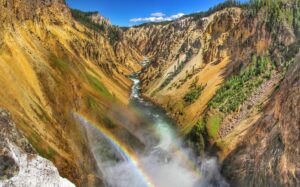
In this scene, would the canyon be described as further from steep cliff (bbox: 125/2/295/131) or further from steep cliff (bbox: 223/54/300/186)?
steep cliff (bbox: 125/2/295/131)

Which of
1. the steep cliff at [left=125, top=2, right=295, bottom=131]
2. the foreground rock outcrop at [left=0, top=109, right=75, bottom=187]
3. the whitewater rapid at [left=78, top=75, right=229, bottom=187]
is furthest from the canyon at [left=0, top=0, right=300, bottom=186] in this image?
the steep cliff at [left=125, top=2, right=295, bottom=131]

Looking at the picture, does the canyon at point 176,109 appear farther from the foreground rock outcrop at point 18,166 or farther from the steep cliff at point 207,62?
the steep cliff at point 207,62

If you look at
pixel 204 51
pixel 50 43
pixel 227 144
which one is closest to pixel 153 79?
pixel 204 51

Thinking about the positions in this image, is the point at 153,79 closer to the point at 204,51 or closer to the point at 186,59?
the point at 186,59

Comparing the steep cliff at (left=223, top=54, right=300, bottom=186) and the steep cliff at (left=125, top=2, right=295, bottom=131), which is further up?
the steep cliff at (left=125, top=2, right=295, bottom=131)

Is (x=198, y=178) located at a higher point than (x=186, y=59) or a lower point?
lower

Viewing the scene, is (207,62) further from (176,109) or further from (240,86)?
(240,86)

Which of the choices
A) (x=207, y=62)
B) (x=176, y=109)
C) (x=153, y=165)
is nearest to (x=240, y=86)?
(x=176, y=109)
